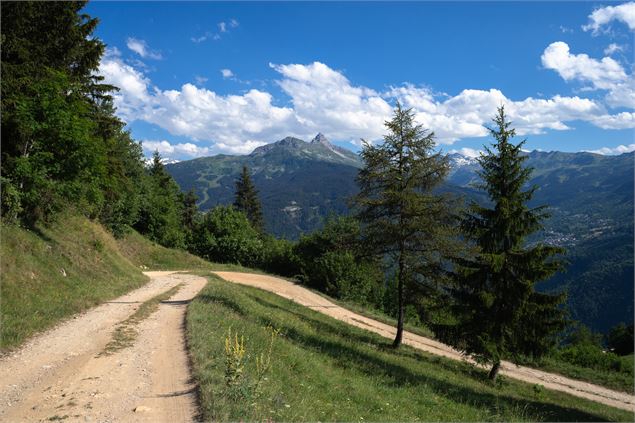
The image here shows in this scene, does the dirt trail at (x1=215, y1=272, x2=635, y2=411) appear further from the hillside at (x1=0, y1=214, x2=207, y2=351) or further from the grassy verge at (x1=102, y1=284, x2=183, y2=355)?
the grassy verge at (x1=102, y1=284, x2=183, y2=355)

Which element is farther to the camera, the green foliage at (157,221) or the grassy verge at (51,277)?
the green foliage at (157,221)

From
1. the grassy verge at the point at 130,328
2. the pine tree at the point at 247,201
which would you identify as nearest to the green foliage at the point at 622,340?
the pine tree at the point at 247,201

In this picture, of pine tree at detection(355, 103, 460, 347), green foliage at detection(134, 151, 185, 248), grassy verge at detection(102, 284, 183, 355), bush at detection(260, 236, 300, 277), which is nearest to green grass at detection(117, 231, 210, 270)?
green foliage at detection(134, 151, 185, 248)

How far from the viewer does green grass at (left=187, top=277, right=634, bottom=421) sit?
6988 mm

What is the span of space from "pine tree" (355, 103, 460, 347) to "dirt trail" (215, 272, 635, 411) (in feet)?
17.9

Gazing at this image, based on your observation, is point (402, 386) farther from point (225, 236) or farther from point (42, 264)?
point (225, 236)

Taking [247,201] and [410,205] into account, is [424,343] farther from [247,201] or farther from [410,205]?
[247,201]

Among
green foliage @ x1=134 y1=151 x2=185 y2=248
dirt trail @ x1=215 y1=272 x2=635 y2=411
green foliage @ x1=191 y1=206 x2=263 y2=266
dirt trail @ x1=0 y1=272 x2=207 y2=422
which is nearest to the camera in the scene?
dirt trail @ x1=0 y1=272 x2=207 y2=422

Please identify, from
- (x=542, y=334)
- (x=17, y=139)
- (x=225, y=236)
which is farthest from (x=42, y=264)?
(x=225, y=236)

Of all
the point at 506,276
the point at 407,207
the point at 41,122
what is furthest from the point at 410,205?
the point at 41,122

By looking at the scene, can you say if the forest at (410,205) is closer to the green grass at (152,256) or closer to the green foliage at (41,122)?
the green foliage at (41,122)

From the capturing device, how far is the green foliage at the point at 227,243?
2126 inches

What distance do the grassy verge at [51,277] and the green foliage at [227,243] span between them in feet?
90.2

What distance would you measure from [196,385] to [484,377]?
16.1 m
